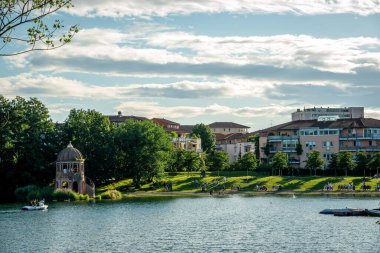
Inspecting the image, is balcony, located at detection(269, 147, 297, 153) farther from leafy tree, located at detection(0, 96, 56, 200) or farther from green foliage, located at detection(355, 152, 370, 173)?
leafy tree, located at detection(0, 96, 56, 200)

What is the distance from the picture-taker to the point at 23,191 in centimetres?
12912

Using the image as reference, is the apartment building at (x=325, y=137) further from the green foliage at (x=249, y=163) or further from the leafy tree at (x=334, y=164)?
the green foliage at (x=249, y=163)

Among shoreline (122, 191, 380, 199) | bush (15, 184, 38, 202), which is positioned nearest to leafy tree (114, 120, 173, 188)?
shoreline (122, 191, 380, 199)

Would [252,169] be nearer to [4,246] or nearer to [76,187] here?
[76,187]

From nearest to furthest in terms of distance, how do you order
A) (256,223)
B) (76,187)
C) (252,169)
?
(256,223)
(76,187)
(252,169)

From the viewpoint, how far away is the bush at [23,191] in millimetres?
127562

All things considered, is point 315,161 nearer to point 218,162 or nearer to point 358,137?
point 358,137

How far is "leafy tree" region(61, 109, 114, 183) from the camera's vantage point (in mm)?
143375

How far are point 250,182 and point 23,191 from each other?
48.1 meters

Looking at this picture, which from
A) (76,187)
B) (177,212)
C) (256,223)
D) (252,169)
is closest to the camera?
(256,223)

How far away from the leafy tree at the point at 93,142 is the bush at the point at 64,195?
18.2m

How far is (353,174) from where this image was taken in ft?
A: 471

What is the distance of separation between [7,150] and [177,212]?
2462 inches

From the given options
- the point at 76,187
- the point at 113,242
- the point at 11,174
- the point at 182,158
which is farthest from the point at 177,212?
the point at 182,158
